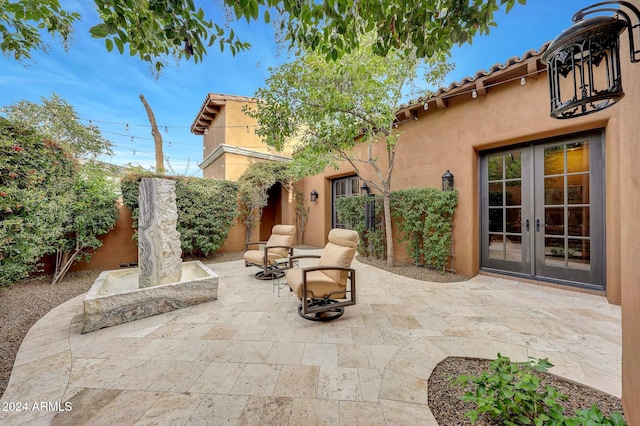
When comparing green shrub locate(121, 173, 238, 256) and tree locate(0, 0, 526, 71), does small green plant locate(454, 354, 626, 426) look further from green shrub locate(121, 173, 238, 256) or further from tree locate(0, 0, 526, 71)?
green shrub locate(121, 173, 238, 256)

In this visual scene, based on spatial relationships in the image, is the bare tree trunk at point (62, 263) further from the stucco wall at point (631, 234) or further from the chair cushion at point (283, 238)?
the stucco wall at point (631, 234)

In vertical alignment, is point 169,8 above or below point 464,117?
below

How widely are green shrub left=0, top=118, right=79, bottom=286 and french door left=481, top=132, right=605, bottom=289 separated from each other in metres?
7.28

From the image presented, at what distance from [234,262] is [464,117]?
6035 mm

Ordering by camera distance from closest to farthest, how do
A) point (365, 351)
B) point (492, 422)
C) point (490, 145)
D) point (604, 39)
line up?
point (604, 39), point (492, 422), point (365, 351), point (490, 145)

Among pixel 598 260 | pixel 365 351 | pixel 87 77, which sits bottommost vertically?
pixel 365 351

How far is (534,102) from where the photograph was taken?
3.60 metres

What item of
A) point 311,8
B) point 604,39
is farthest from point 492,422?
point 311,8

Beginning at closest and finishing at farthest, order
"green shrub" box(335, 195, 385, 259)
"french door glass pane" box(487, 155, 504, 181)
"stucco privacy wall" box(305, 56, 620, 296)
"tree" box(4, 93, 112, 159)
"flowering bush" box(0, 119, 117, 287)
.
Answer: "stucco privacy wall" box(305, 56, 620, 296) → "flowering bush" box(0, 119, 117, 287) → "french door glass pane" box(487, 155, 504, 181) → "green shrub" box(335, 195, 385, 259) → "tree" box(4, 93, 112, 159)

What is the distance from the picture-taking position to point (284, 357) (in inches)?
80.0

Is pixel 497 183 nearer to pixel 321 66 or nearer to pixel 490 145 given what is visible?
pixel 490 145

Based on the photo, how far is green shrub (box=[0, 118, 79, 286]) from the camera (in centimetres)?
319

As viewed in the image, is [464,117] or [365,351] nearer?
[365,351]

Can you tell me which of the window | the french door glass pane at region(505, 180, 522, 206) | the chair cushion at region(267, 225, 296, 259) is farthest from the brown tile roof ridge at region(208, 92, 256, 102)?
the french door glass pane at region(505, 180, 522, 206)
